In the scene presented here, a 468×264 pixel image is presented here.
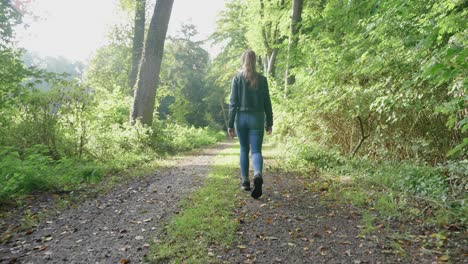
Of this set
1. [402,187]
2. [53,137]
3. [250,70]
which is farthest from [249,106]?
[53,137]

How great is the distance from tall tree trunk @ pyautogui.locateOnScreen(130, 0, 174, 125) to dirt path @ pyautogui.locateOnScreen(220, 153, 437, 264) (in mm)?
6650

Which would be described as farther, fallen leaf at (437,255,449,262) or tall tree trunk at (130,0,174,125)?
tall tree trunk at (130,0,174,125)

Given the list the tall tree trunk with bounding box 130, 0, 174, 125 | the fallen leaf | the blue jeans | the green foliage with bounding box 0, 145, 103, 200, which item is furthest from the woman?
the tall tree trunk with bounding box 130, 0, 174, 125

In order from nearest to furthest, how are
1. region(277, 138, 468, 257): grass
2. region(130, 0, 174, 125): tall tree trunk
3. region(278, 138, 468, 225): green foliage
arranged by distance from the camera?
region(277, 138, 468, 257): grass, region(278, 138, 468, 225): green foliage, region(130, 0, 174, 125): tall tree trunk

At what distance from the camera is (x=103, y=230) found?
351cm

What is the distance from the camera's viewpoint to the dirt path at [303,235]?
108 inches

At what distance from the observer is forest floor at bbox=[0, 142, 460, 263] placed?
2779mm

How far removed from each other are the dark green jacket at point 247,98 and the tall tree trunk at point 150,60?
20.5 ft

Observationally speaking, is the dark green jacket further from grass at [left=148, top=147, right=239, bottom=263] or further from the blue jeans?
grass at [left=148, top=147, right=239, bottom=263]

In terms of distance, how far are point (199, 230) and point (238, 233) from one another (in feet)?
1.37

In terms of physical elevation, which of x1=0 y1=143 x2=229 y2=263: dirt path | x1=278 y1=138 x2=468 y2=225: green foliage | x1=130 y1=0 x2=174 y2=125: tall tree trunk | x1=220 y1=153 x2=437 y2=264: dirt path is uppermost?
x1=130 y1=0 x2=174 y2=125: tall tree trunk

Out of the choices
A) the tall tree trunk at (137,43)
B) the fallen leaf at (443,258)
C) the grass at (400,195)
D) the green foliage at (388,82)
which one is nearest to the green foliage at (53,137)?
the grass at (400,195)

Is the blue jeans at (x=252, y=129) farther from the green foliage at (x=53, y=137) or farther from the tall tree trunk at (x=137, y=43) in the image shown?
the tall tree trunk at (x=137, y=43)

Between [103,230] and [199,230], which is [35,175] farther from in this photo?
[199,230]
